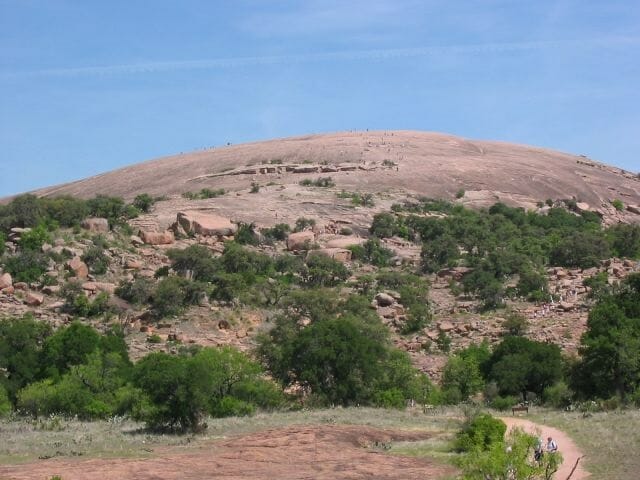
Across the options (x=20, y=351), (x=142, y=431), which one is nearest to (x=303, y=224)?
(x=20, y=351)

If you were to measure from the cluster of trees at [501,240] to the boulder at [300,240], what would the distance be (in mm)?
4908

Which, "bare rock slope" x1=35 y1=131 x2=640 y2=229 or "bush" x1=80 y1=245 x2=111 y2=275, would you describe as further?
"bare rock slope" x1=35 y1=131 x2=640 y2=229

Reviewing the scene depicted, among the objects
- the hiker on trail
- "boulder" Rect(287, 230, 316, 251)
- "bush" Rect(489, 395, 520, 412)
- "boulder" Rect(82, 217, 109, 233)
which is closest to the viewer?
the hiker on trail

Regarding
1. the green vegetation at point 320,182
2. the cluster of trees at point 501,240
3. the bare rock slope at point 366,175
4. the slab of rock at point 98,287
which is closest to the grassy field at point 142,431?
the slab of rock at point 98,287

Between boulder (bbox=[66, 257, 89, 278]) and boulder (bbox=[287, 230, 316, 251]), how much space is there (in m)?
13.2

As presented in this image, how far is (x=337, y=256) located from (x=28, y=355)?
21223mm

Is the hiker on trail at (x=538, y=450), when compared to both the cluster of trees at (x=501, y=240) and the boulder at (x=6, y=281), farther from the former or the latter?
the boulder at (x=6, y=281)

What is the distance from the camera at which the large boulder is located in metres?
58.6

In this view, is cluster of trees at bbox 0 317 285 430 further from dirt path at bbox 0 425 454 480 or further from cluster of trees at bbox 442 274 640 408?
cluster of trees at bbox 442 274 640 408

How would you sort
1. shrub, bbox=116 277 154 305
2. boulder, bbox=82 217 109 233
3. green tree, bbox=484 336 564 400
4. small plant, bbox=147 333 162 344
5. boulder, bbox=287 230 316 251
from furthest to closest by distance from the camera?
boulder, bbox=287 230 316 251 → boulder, bbox=82 217 109 233 → shrub, bbox=116 277 154 305 → small plant, bbox=147 333 162 344 → green tree, bbox=484 336 564 400

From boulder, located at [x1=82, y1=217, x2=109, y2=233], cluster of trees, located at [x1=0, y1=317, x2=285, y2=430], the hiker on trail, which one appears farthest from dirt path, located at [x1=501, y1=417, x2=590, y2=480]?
boulder, located at [x1=82, y1=217, x2=109, y2=233]

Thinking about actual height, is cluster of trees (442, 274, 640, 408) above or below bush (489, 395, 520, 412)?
above

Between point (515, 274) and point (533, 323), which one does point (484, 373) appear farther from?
point (515, 274)

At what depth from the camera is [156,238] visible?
5625cm
